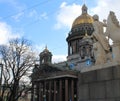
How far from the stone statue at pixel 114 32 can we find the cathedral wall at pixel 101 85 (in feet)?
2.49

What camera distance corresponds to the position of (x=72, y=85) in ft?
275

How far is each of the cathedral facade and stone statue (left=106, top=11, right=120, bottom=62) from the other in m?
0.56

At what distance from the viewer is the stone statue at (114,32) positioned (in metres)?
14.4

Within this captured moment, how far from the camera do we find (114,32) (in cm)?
1491

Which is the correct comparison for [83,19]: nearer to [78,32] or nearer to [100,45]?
[78,32]

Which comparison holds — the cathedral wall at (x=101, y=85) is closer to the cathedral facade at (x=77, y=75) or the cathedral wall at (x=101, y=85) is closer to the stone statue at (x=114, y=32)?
the cathedral facade at (x=77, y=75)

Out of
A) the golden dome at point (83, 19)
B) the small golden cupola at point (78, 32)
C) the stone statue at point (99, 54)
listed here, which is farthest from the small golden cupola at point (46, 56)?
the stone statue at point (99, 54)

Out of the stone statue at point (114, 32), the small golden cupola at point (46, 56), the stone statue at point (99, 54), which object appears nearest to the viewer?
the stone statue at point (114, 32)

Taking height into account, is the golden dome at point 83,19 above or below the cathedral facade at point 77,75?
above

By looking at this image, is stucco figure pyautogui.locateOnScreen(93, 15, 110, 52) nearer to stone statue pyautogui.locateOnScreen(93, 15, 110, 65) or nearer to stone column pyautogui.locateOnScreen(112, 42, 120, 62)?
stone statue pyautogui.locateOnScreen(93, 15, 110, 65)

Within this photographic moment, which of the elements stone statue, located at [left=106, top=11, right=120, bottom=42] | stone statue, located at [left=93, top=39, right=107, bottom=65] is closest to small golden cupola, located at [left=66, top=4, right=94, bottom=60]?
stone statue, located at [left=93, top=39, right=107, bottom=65]

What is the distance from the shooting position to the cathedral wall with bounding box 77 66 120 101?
13721 millimetres

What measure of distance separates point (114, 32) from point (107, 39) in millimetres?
1031

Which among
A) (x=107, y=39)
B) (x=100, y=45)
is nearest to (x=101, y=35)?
(x=107, y=39)
